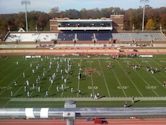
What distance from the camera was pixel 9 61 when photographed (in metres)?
27.3

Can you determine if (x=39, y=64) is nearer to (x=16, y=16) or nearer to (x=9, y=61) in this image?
(x=9, y=61)

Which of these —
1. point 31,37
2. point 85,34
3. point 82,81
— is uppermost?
point 85,34

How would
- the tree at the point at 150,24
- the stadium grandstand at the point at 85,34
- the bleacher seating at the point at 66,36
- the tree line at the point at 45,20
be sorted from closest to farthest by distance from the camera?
the stadium grandstand at the point at 85,34 → the bleacher seating at the point at 66,36 → the tree at the point at 150,24 → the tree line at the point at 45,20

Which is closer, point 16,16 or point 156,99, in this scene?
point 156,99

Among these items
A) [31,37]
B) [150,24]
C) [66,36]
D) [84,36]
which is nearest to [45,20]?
[31,37]

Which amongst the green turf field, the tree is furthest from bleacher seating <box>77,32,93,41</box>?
the tree

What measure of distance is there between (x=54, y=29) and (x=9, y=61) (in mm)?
18075

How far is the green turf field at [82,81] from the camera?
1569cm

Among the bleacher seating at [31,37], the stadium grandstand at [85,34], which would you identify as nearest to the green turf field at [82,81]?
the stadium grandstand at [85,34]

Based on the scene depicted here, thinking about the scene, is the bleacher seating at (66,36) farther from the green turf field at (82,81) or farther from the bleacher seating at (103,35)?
the green turf field at (82,81)

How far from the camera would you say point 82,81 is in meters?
19.8

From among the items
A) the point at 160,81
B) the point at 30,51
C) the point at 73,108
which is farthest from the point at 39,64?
the point at 73,108

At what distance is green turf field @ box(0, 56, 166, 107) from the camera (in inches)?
618

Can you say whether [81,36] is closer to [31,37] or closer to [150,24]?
[31,37]
